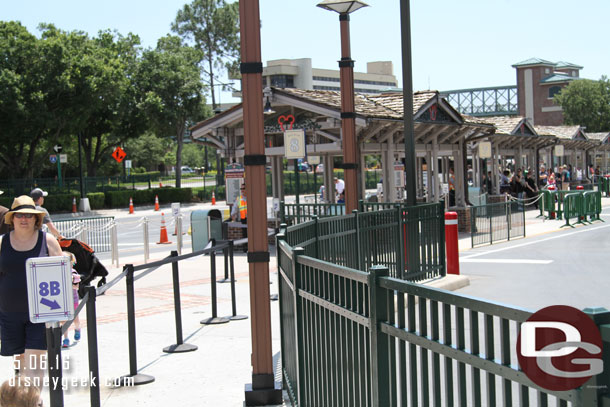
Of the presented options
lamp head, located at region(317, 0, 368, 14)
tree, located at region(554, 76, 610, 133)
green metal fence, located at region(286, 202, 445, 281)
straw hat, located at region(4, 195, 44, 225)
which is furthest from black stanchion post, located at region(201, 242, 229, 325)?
tree, located at region(554, 76, 610, 133)

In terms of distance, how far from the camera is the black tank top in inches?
235

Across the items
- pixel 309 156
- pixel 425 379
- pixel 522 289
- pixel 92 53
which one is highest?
pixel 92 53

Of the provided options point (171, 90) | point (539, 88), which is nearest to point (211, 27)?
point (171, 90)

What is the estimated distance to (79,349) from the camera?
817 centimetres

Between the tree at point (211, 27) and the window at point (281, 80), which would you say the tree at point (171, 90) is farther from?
the window at point (281, 80)

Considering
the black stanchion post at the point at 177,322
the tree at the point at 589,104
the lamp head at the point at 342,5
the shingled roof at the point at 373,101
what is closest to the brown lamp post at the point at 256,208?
the black stanchion post at the point at 177,322

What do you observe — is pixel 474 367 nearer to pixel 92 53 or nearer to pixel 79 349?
pixel 79 349

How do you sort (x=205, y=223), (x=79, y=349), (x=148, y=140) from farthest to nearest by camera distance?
(x=148, y=140) → (x=205, y=223) → (x=79, y=349)

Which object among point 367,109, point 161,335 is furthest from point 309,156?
point 161,335

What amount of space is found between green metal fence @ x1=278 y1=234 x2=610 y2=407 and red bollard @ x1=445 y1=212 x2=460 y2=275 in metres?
6.47

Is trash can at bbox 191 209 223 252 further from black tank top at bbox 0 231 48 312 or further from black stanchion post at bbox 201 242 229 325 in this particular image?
black tank top at bbox 0 231 48 312

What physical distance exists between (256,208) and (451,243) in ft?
22.0

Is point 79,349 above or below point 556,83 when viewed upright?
below

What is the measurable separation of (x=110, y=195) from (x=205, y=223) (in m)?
27.5
